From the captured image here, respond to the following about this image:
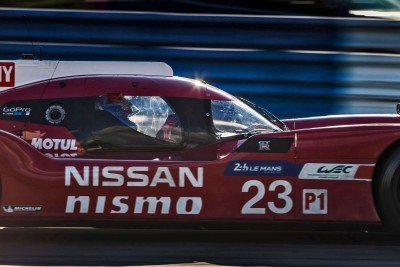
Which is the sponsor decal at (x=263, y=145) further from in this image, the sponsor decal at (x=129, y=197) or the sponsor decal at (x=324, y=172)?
the sponsor decal at (x=129, y=197)

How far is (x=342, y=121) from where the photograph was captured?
5.73 m

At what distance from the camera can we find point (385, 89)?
310 inches

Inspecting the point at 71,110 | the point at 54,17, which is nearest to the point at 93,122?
the point at 71,110

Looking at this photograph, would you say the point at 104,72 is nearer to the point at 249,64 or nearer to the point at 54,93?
the point at 54,93

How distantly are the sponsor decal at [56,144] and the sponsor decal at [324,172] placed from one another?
1.55m

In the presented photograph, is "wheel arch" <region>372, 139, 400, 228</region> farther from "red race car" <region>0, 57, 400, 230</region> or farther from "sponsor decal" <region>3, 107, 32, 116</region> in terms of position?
"sponsor decal" <region>3, 107, 32, 116</region>

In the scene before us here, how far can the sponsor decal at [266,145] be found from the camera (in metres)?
5.09

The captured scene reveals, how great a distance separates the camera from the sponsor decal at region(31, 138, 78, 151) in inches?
205

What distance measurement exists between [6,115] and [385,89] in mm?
4115

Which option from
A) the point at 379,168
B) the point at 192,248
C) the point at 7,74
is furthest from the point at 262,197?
the point at 7,74

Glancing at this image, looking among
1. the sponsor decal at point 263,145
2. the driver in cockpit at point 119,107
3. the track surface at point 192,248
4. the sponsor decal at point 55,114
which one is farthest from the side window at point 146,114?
the track surface at point 192,248

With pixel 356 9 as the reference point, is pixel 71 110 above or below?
below

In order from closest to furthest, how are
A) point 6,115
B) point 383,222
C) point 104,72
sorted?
point 383,222
point 6,115
point 104,72

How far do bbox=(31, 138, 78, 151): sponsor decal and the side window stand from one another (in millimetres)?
320
